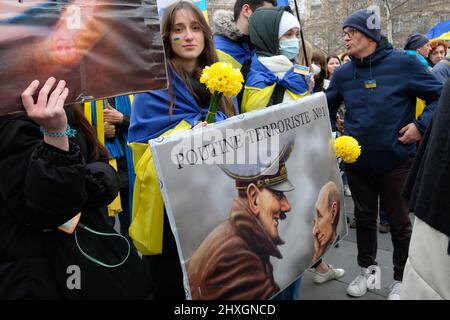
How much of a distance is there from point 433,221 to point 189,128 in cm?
107

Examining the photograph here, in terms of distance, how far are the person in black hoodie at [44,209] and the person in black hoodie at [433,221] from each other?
108 cm

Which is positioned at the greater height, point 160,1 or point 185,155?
point 160,1

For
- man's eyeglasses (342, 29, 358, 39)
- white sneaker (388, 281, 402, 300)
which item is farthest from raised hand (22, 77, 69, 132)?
white sneaker (388, 281, 402, 300)

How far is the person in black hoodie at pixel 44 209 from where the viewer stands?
1298 millimetres

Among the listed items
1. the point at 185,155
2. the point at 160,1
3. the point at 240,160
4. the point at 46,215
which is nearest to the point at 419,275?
the point at 240,160

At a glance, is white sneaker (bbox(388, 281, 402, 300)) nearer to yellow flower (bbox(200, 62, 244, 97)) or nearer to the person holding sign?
the person holding sign

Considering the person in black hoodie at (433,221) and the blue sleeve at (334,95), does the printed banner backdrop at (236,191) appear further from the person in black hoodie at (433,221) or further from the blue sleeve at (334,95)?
the blue sleeve at (334,95)

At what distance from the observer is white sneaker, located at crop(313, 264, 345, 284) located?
11.4ft

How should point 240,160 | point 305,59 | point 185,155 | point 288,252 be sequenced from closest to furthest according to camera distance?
point 185,155 → point 240,160 → point 288,252 → point 305,59

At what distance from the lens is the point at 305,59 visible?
3170 mm

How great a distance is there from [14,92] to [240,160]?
85cm

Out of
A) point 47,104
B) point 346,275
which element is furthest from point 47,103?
point 346,275

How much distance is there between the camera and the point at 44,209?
1.32 metres
